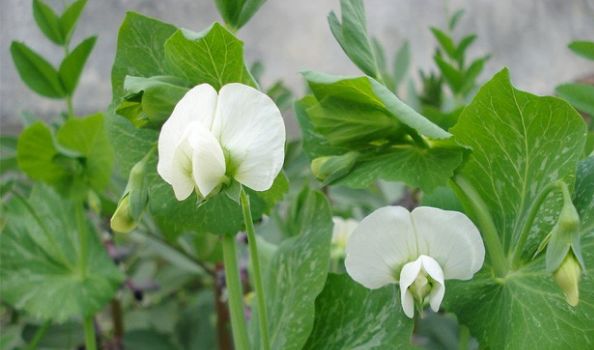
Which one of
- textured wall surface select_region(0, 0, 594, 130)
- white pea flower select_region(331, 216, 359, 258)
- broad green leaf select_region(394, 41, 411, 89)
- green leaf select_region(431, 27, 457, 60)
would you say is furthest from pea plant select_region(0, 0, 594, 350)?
textured wall surface select_region(0, 0, 594, 130)

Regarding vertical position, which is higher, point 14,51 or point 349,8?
point 349,8

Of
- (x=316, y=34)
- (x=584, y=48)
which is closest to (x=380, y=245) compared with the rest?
(x=584, y=48)

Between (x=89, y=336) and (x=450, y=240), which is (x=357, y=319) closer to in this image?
(x=450, y=240)

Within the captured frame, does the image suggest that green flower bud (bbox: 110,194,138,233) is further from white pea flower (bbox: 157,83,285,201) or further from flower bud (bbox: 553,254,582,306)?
flower bud (bbox: 553,254,582,306)

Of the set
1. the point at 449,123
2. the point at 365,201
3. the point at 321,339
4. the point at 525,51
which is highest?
the point at 449,123

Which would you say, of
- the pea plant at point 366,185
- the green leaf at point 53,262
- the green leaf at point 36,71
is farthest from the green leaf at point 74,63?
the pea plant at point 366,185

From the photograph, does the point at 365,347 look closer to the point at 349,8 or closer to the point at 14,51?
the point at 349,8

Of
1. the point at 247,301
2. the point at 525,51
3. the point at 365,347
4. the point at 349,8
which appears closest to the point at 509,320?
the point at 365,347
